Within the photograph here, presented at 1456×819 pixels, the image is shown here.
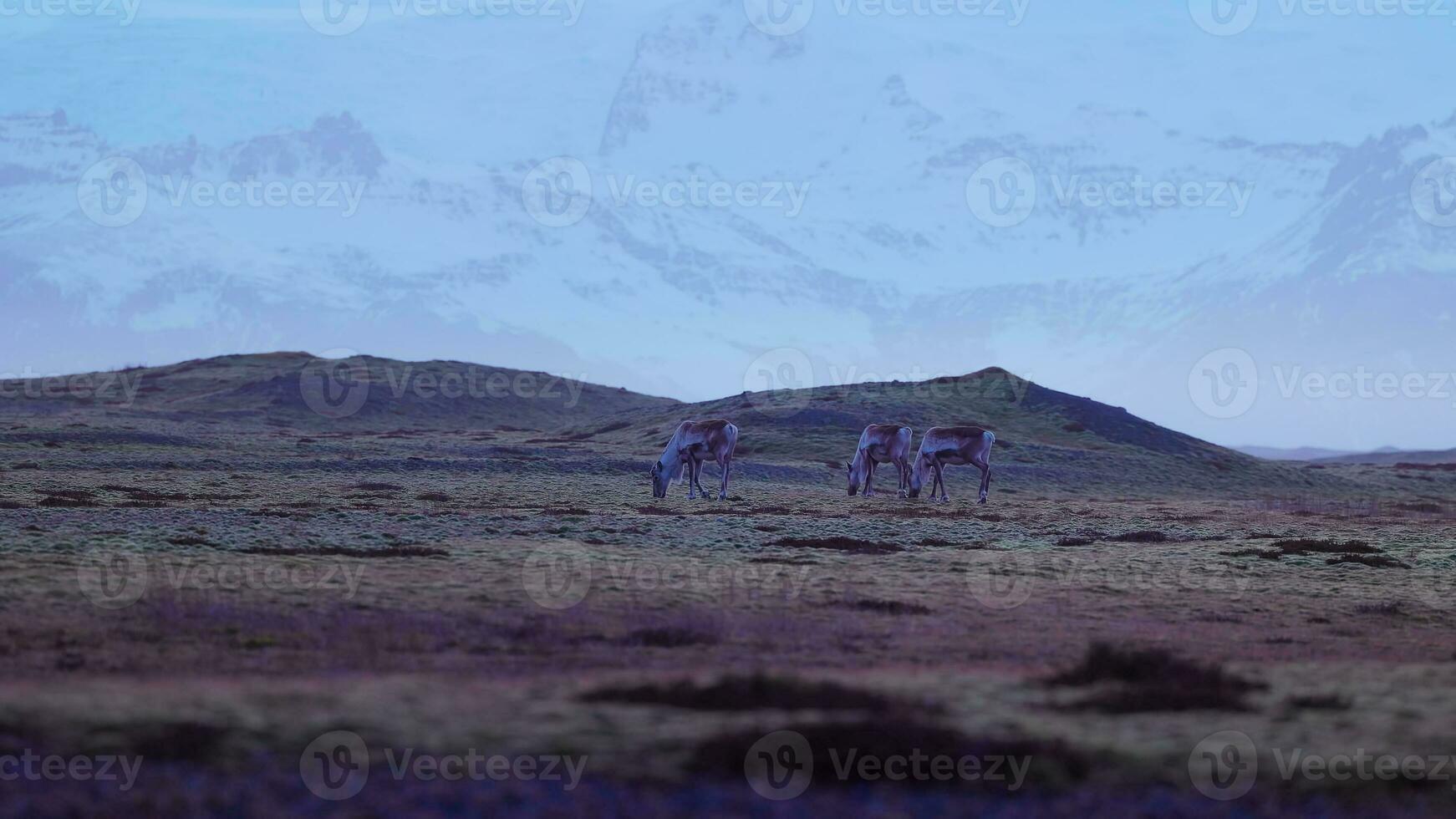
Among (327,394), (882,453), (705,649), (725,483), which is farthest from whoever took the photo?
(327,394)

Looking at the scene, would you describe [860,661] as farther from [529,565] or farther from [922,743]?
[529,565]

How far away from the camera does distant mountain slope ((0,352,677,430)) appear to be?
104 meters

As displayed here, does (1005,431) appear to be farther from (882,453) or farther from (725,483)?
(725,483)

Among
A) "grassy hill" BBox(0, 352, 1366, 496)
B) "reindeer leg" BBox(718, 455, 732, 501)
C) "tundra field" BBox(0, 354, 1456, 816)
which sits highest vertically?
"grassy hill" BBox(0, 352, 1366, 496)

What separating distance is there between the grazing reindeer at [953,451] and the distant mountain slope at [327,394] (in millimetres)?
59033

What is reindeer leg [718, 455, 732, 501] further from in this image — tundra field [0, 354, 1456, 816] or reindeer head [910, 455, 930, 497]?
reindeer head [910, 455, 930, 497]

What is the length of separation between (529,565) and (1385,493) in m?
70.3

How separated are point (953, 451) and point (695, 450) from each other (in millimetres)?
9438

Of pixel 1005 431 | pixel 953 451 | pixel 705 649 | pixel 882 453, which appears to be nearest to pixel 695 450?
pixel 882 453

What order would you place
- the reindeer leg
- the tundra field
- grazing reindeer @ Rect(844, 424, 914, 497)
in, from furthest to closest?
grazing reindeer @ Rect(844, 424, 914, 497) < the reindeer leg < the tundra field

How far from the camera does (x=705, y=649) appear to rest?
50.2 ft

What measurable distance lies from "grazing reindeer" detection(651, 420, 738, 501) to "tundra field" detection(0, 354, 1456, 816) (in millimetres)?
1386

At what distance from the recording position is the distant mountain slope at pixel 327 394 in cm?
10356

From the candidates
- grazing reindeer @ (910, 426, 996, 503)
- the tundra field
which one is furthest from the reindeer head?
the tundra field
